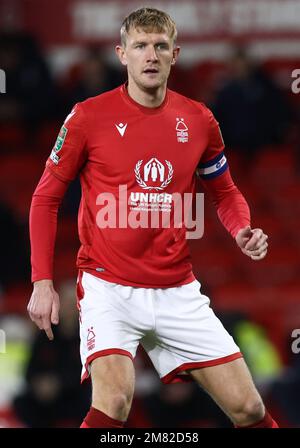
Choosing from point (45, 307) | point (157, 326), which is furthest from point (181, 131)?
point (45, 307)

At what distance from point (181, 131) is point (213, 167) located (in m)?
0.27

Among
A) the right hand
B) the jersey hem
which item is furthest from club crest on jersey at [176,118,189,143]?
the right hand

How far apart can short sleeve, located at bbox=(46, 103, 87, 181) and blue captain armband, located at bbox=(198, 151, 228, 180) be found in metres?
0.55

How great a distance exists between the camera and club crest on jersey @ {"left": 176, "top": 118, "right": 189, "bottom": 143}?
4355 mm

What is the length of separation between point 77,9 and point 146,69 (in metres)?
5.56

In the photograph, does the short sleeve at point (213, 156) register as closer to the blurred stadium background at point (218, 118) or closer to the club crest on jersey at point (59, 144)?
the club crest on jersey at point (59, 144)

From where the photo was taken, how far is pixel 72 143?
4.22 m

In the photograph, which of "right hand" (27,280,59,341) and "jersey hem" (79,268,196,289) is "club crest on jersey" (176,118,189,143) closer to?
"jersey hem" (79,268,196,289)

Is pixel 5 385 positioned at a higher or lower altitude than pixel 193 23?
lower

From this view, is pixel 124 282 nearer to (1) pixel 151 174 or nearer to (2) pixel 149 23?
(1) pixel 151 174

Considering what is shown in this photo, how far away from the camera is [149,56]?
4.24 metres

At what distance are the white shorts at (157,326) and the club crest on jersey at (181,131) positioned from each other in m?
0.58
